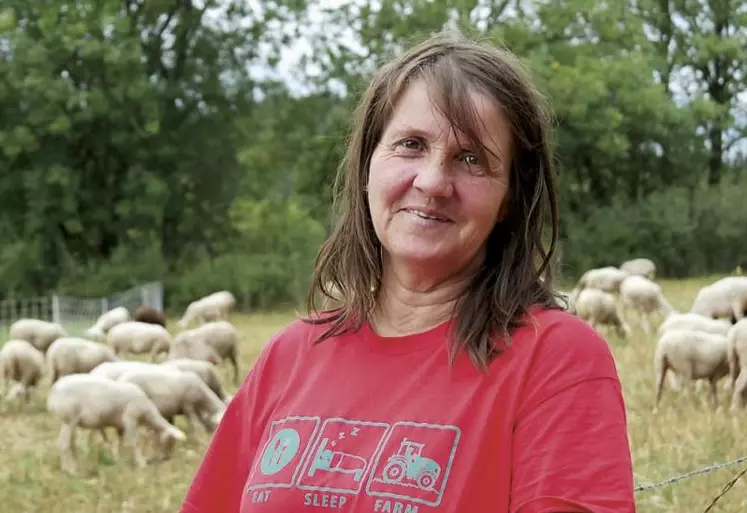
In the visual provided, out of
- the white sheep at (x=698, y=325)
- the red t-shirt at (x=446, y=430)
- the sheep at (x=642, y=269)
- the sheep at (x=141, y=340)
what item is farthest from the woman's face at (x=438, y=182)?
the sheep at (x=642, y=269)

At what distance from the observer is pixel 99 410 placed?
7.21 metres

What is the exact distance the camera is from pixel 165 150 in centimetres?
2778

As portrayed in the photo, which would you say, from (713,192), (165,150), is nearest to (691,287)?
(713,192)

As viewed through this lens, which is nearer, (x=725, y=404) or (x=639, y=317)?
(x=725, y=404)

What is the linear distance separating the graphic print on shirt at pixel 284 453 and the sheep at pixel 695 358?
6241mm

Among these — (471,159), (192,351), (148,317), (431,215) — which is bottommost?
(148,317)

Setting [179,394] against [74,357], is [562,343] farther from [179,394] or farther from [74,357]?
[74,357]

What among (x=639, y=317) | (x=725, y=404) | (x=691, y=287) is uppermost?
(x=725, y=404)

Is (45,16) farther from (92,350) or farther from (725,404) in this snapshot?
(725,404)

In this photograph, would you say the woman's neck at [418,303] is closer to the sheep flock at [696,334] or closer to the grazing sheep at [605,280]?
the sheep flock at [696,334]

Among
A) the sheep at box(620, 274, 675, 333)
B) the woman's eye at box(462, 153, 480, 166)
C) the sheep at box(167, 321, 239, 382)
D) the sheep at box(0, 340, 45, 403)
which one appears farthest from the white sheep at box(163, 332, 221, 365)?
the woman's eye at box(462, 153, 480, 166)

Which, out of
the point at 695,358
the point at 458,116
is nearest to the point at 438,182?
the point at 458,116

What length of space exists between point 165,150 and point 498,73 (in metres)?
26.8

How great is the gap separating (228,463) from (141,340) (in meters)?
10.6
